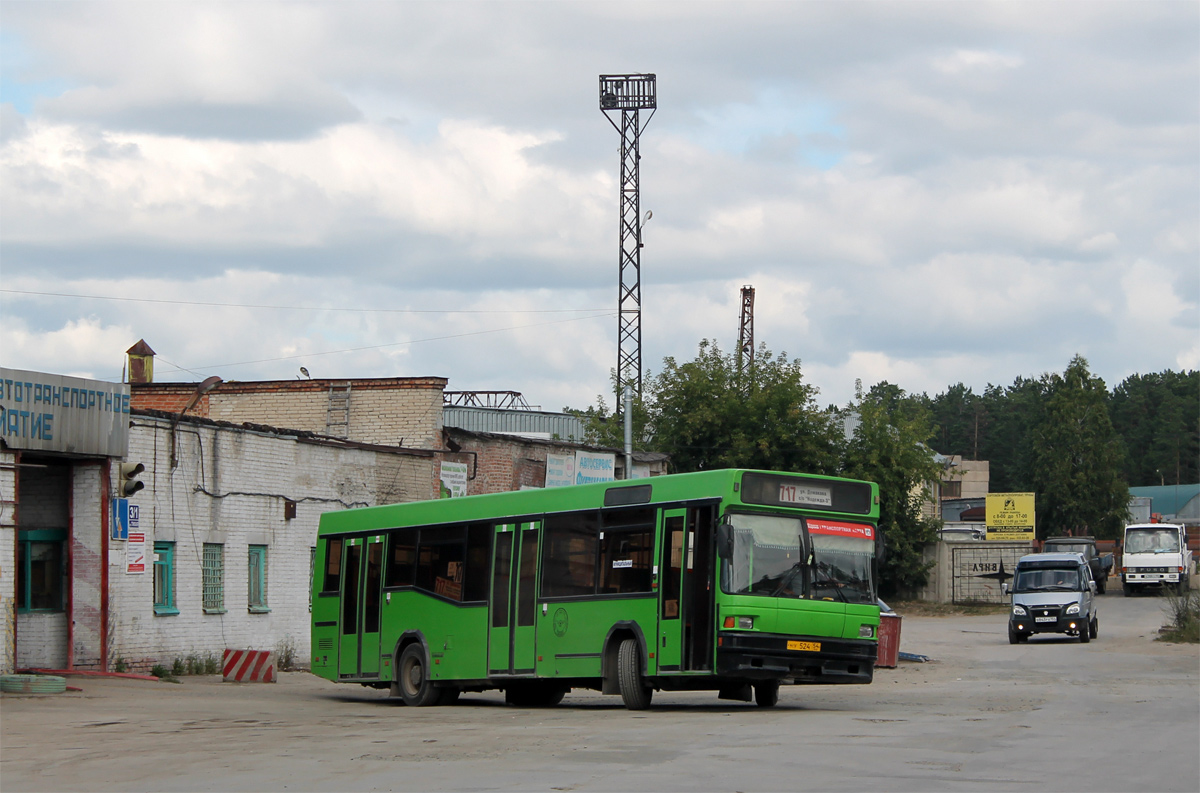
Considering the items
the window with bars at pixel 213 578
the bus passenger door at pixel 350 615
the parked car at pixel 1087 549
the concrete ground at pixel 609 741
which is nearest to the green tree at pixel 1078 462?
the parked car at pixel 1087 549

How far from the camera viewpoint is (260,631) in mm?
27359

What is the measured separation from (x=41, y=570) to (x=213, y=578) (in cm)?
388

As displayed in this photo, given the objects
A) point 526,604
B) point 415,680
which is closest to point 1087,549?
point 415,680

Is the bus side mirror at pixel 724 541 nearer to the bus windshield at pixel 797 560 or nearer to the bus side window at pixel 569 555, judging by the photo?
the bus windshield at pixel 797 560

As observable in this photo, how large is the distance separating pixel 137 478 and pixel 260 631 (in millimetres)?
4544

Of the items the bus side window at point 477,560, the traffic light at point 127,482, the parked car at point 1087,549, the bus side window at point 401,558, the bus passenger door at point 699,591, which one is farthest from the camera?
the parked car at point 1087,549

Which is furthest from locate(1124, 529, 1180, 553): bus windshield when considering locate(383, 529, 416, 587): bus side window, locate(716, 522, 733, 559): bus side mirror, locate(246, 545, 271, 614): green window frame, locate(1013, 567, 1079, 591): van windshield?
locate(716, 522, 733, 559): bus side mirror

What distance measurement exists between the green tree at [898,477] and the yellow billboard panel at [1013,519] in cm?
1536

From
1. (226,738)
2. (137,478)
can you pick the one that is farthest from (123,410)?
(226,738)

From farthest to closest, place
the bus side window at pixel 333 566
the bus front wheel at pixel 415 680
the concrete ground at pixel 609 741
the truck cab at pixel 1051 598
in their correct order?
the truck cab at pixel 1051 598 → the bus side window at pixel 333 566 → the bus front wheel at pixel 415 680 → the concrete ground at pixel 609 741

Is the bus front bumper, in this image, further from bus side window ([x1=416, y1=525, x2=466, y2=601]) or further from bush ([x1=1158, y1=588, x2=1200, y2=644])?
bush ([x1=1158, y1=588, x2=1200, y2=644])

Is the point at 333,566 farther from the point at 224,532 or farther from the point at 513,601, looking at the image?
the point at 224,532

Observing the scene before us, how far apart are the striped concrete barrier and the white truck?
44175 millimetres

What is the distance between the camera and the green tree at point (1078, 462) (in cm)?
9600
